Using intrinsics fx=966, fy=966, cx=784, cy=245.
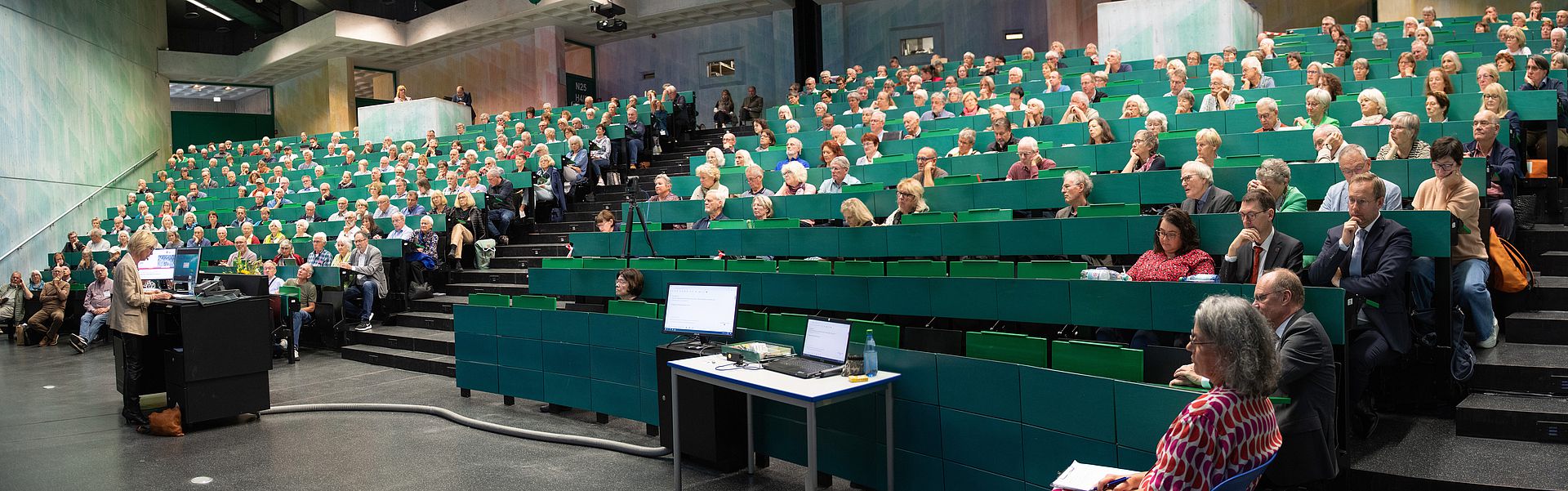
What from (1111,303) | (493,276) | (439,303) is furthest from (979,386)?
(493,276)

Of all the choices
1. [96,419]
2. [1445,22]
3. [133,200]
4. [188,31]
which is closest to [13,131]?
[133,200]

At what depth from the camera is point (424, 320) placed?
8.73 metres

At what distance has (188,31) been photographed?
22453 mm

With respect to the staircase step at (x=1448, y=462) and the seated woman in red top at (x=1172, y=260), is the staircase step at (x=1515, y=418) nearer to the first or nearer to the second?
the staircase step at (x=1448, y=462)

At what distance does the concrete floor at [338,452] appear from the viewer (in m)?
4.38

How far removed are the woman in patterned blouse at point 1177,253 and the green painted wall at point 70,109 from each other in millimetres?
15971

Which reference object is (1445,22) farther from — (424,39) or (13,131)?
(13,131)

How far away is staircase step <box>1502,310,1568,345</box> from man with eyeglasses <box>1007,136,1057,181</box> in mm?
2870

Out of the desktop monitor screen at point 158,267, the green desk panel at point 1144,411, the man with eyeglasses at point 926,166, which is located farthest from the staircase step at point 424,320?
the green desk panel at point 1144,411

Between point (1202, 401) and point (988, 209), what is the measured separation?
3919mm

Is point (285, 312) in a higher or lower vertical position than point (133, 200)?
lower

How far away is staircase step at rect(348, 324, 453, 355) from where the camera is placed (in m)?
7.88

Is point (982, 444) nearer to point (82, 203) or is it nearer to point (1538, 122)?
point (1538, 122)

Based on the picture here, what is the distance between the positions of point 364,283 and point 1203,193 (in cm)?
725
